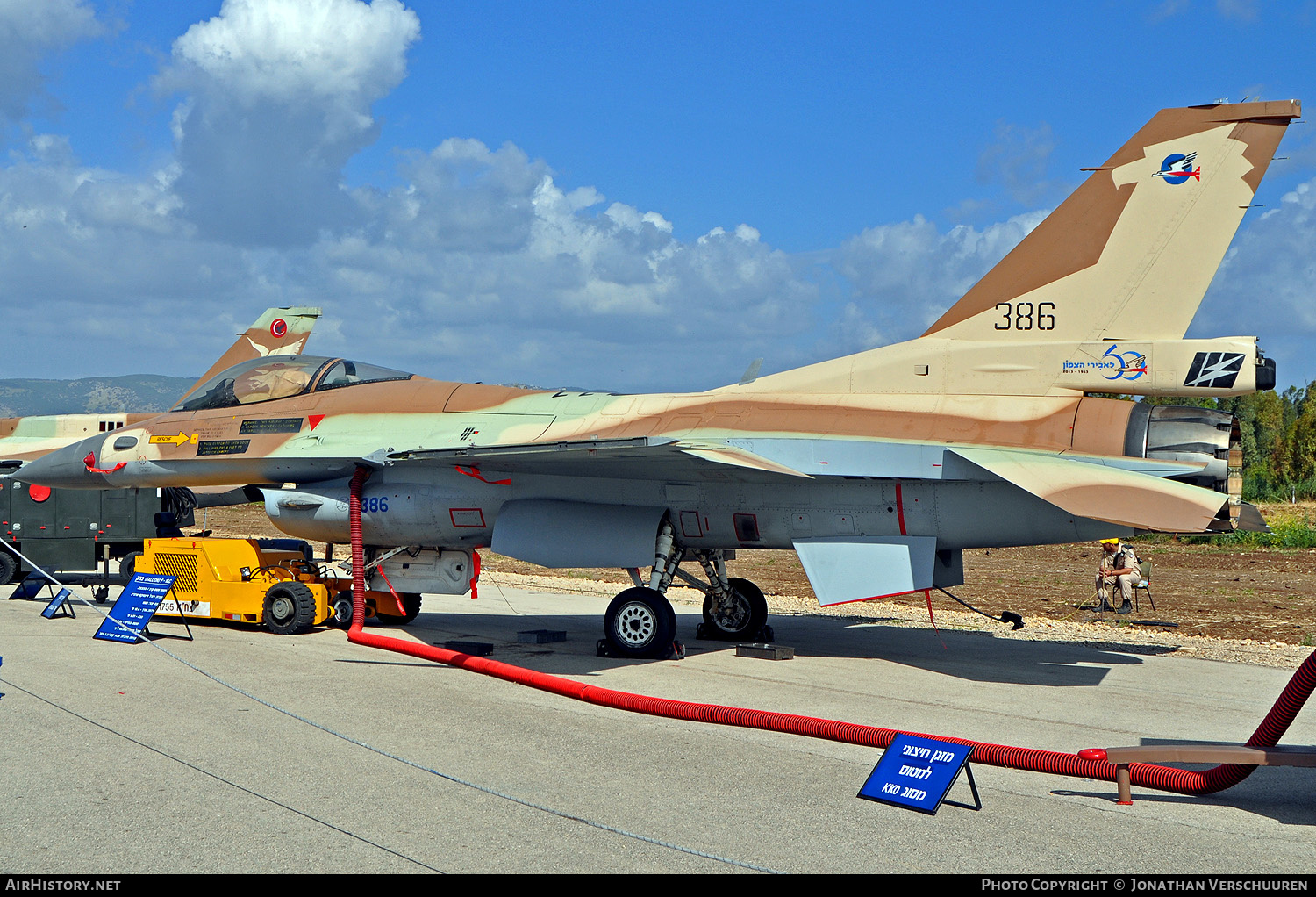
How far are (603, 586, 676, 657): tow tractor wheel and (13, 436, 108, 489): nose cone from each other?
781cm

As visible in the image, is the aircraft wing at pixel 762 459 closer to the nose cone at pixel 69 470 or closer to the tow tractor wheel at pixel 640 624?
the tow tractor wheel at pixel 640 624

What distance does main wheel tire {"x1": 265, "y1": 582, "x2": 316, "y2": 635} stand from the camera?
12648mm

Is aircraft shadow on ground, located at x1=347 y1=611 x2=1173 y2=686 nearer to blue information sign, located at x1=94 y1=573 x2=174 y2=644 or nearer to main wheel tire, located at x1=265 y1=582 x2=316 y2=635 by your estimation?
main wheel tire, located at x1=265 y1=582 x2=316 y2=635

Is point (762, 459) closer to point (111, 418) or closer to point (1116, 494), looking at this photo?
point (1116, 494)

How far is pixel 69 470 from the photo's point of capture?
13.9 meters

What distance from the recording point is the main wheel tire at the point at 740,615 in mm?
13039

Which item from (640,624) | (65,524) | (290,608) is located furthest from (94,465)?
(640,624)

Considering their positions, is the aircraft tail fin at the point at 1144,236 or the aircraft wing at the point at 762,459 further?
the aircraft tail fin at the point at 1144,236

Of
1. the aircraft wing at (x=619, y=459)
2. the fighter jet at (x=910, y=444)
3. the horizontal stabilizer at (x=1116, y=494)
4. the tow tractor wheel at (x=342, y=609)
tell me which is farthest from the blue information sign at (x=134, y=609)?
the horizontal stabilizer at (x=1116, y=494)

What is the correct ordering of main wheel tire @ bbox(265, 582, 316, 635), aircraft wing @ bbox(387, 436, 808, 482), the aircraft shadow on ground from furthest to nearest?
main wheel tire @ bbox(265, 582, 316, 635) < the aircraft shadow on ground < aircraft wing @ bbox(387, 436, 808, 482)

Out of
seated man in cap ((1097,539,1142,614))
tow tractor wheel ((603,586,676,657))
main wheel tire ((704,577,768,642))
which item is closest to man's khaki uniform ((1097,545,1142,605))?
seated man in cap ((1097,539,1142,614))

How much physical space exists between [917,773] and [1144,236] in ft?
22.4

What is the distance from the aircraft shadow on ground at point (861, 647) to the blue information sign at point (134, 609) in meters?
2.76
